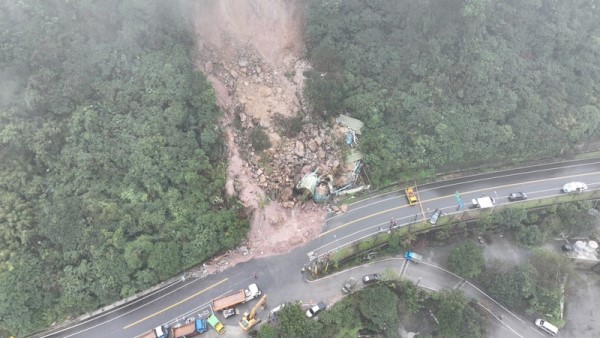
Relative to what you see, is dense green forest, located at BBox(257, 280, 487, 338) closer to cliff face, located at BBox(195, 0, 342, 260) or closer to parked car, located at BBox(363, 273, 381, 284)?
parked car, located at BBox(363, 273, 381, 284)

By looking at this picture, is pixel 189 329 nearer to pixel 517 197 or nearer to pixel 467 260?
pixel 467 260

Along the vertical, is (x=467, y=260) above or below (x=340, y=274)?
below

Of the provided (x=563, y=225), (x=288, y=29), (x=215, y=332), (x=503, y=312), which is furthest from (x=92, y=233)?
(x=563, y=225)

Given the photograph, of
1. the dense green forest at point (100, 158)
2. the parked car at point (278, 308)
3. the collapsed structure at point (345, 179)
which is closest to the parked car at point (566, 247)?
the collapsed structure at point (345, 179)

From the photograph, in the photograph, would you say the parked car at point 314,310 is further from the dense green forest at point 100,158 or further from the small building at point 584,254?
the small building at point 584,254

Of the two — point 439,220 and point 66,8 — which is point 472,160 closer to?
point 439,220

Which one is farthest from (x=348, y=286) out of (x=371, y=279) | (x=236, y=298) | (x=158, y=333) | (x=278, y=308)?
(x=158, y=333)
